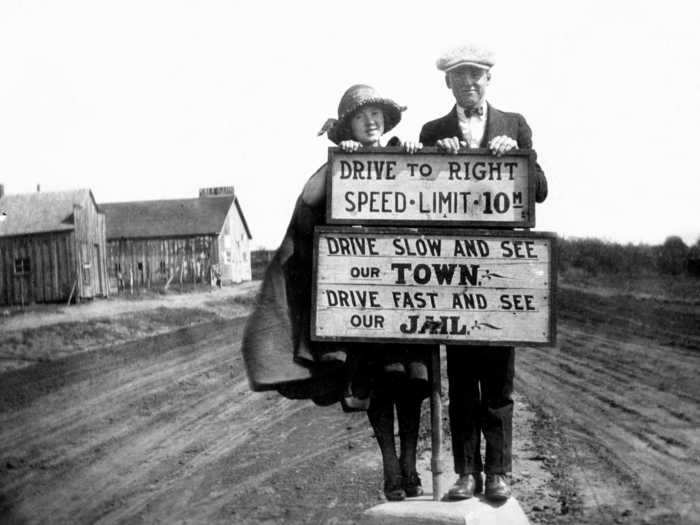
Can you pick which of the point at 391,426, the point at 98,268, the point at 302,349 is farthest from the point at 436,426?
the point at 98,268

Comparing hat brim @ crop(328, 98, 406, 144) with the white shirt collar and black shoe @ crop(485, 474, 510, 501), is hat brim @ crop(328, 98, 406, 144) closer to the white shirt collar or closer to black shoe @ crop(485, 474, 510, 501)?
the white shirt collar

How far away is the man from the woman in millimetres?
222

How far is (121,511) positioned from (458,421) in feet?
13.7

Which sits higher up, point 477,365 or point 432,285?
point 432,285

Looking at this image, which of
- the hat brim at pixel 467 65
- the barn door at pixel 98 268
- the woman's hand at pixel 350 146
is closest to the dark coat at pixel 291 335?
the woman's hand at pixel 350 146

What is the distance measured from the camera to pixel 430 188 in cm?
409

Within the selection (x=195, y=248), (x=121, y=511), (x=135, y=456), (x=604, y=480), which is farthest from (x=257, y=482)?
(x=195, y=248)

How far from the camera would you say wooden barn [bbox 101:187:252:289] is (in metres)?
46.3

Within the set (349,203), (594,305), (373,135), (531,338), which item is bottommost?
(594,305)

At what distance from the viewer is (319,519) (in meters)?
6.74

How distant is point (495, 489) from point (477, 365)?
624 mm

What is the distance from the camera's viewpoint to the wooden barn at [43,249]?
3022 cm

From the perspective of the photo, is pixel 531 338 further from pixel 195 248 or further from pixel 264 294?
pixel 195 248

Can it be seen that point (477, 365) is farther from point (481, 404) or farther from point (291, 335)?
point (291, 335)
